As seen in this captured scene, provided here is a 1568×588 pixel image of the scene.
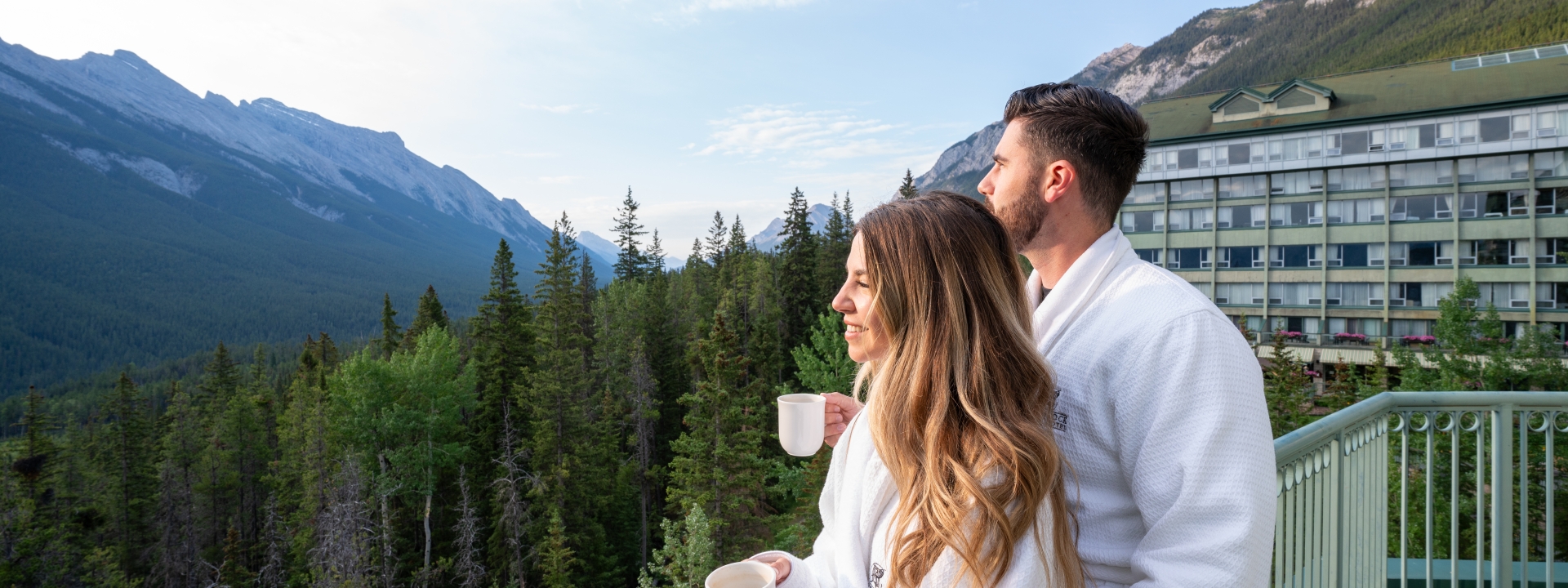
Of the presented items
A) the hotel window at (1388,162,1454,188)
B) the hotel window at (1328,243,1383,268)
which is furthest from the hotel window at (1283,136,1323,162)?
→ the hotel window at (1328,243,1383,268)

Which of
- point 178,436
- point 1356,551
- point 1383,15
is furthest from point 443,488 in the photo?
point 1383,15

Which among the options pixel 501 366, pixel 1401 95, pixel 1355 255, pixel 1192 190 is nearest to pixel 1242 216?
pixel 1192 190

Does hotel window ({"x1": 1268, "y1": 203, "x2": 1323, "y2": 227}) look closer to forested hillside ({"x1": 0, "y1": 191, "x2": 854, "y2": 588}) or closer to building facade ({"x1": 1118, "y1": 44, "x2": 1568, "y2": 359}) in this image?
building facade ({"x1": 1118, "y1": 44, "x2": 1568, "y2": 359})

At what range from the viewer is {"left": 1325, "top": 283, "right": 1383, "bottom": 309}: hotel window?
4016 cm

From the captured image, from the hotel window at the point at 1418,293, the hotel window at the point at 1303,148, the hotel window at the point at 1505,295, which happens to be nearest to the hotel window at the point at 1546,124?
the hotel window at the point at 1505,295

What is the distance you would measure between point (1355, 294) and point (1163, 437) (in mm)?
48913

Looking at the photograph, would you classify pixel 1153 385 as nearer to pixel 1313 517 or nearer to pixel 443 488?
pixel 1313 517

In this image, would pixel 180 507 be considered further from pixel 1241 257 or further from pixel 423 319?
pixel 1241 257

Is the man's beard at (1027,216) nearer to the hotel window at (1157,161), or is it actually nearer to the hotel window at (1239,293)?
the hotel window at (1157,161)

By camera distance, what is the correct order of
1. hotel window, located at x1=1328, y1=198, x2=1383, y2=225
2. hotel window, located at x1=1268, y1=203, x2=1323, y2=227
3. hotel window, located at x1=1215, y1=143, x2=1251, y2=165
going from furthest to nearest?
1. hotel window, located at x1=1215, y1=143, x2=1251, y2=165
2. hotel window, located at x1=1268, y1=203, x2=1323, y2=227
3. hotel window, located at x1=1328, y1=198, x2=1383, y2=225

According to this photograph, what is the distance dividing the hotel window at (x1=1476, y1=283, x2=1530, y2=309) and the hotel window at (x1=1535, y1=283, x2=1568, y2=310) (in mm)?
406

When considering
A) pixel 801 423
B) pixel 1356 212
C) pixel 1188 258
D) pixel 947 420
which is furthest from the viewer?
pixel 1188 258

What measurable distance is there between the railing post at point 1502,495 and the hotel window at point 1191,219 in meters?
44.2

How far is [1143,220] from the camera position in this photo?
1769 inches
